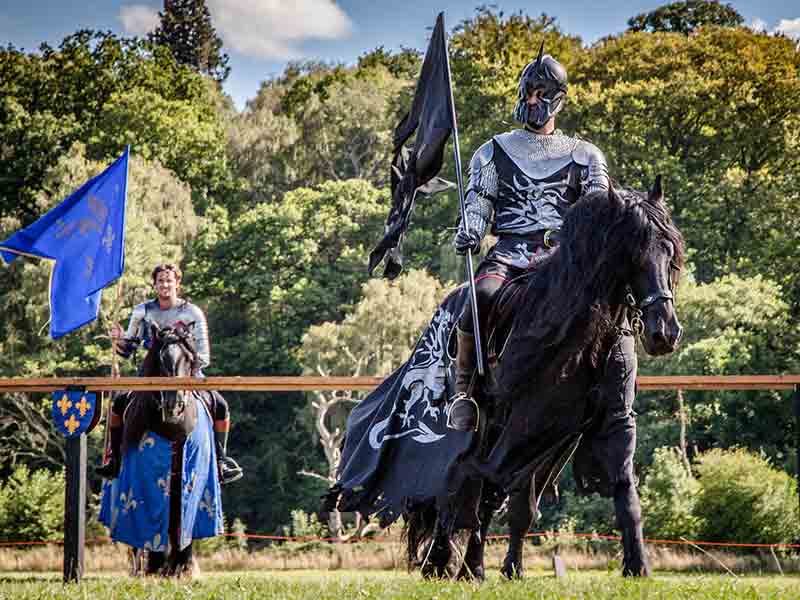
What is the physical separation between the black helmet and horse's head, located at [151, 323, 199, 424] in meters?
3.99

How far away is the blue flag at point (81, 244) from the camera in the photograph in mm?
11945

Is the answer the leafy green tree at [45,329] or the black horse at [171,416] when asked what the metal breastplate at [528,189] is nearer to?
the black horse at [171,416]

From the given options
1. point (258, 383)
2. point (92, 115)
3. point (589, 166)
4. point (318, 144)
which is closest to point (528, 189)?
point (589, 166)

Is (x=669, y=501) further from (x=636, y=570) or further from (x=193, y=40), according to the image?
(x=193, y=40)

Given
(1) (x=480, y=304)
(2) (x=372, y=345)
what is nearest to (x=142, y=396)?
(1) (x=480, y=304)

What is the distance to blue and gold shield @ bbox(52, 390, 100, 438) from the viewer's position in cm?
964

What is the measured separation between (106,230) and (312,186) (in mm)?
33691

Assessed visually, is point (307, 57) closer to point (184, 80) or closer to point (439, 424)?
point (184, 80)

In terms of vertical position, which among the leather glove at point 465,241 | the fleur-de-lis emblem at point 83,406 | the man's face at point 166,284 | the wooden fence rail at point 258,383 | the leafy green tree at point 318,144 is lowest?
the fleur-de-lis emblem at point 83,406

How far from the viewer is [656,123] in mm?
35125

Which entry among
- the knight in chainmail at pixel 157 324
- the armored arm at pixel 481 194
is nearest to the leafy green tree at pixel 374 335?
the knight in chainmail at pixel 157 324

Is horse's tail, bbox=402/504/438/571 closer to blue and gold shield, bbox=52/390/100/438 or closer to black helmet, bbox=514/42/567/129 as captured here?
black helmet, bbox=514/42/567/129

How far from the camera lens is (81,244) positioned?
39.7ft

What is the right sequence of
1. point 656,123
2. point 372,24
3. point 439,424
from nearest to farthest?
point 439,424 → point 656,123 → point 372,24
